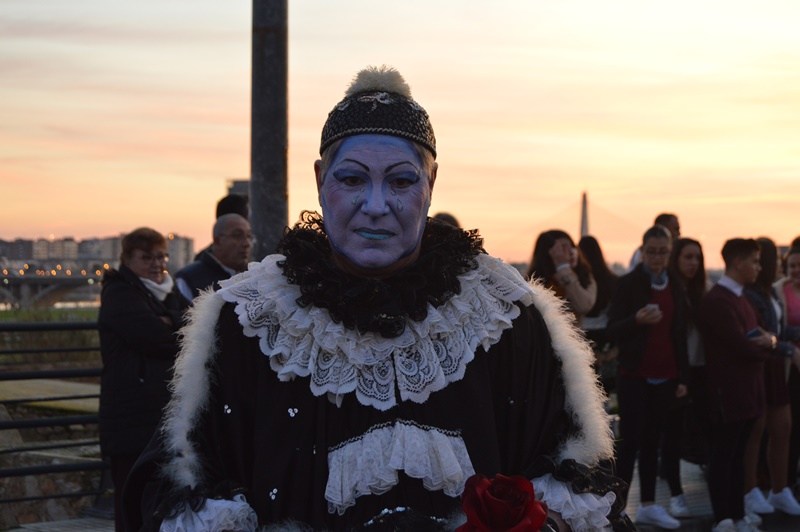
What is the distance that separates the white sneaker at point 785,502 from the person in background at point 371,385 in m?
6.20

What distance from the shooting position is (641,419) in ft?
25.7

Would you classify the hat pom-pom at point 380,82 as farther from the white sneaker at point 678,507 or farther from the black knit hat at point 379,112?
the white sneaker at point 678,507

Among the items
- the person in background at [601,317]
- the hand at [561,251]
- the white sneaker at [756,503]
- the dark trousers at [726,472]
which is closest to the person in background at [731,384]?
the dark trousers at [726,472]

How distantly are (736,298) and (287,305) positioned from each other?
18.7 feet

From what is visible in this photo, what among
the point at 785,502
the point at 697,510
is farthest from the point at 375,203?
the point at 785,502

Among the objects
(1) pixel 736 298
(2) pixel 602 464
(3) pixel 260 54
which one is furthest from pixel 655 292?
(2) pixel 602 464

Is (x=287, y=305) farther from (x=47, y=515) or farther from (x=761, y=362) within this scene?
(x=47, y=515)

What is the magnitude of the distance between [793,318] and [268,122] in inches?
209

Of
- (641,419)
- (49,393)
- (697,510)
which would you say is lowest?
(697,510)

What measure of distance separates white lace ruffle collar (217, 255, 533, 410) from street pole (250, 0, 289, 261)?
269 cm

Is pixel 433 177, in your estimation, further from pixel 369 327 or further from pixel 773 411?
pixel 773 411

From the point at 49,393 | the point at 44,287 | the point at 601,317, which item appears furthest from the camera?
the point at 44,287

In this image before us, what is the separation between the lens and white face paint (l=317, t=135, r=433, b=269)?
3.03m

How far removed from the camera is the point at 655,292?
7.96 m
